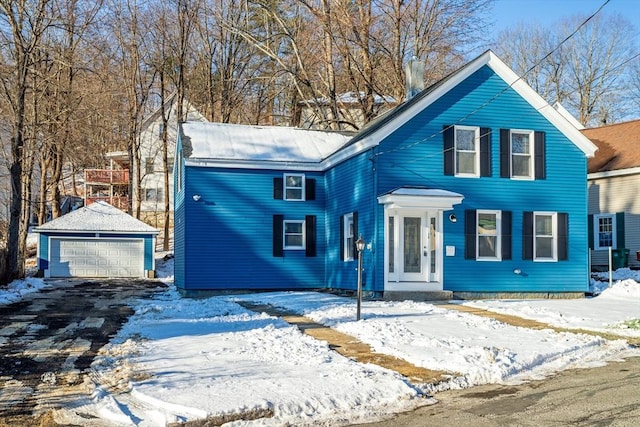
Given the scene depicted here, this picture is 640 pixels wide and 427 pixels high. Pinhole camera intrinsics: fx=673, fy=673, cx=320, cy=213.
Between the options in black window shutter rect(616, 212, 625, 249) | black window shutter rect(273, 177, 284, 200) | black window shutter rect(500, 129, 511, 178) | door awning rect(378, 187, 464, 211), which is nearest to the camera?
door awning rect(378, 187, 464, 211)

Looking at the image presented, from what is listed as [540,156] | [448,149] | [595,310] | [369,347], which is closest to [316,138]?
[448,149]

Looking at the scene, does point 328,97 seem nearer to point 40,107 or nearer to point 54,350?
point 40,107

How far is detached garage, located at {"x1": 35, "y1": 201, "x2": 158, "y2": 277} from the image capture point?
31.8m

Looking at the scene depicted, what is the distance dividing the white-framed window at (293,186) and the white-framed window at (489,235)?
598cm

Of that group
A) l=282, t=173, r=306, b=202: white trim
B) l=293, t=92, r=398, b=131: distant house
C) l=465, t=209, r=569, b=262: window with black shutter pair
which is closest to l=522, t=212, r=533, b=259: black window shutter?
l=465, t=209, r=569, b=262: window with black shutter pair

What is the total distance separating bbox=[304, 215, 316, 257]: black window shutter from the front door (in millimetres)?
4455

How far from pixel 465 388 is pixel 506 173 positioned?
38.9ft

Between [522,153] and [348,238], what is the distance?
548 cm

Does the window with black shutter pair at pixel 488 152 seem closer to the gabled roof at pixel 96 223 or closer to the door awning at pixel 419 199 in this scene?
the door awning at pixel 419 199

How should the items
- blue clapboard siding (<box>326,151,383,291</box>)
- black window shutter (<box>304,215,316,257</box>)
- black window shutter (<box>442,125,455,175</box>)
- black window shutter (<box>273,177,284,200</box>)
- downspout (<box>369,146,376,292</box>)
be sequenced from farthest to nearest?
black window shutter (<box>304,215,316,257</box>) → black window shutter (<box>273,177,284,200</box>) → black window shutter (<box>442,125,455,175</box>) → blue clapboard siding (<box>326,151,383,291</box>) → downspout (<box>369,146,376,292</box>)

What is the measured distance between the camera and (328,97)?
34250 millimetres

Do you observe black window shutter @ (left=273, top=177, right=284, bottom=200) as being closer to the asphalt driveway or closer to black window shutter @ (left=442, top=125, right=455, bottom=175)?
the asphalt driveway

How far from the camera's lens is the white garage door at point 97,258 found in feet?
105

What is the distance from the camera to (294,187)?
2150 cm
